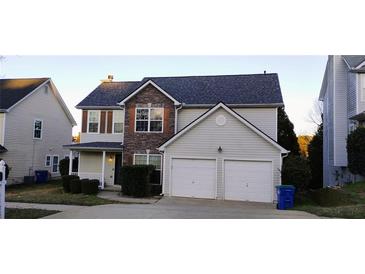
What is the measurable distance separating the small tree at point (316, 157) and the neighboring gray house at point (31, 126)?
18042mm

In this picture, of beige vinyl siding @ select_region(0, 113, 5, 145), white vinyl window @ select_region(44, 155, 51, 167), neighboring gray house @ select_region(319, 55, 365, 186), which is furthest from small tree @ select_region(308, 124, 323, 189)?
beige vinyl siding @ select_region(0, 113, 5, 145)

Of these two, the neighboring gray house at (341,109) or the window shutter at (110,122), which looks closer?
the neighboring gray house at (341,109)

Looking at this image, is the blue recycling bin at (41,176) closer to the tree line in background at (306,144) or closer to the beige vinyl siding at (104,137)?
the beige vinyl siding at (104,137)

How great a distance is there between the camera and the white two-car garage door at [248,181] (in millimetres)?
14336

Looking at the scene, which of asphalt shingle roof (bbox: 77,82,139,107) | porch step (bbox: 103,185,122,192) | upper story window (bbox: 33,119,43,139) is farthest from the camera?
upper story window (bbox: 33,119,43,139)

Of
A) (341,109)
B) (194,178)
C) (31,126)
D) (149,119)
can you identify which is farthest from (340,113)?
(31,126)

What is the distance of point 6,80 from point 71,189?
1092cm

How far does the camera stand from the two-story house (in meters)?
14.6

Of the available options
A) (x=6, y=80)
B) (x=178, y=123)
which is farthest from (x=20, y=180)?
(x=178, y=123)

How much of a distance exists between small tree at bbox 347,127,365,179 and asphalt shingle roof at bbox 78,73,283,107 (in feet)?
12.9

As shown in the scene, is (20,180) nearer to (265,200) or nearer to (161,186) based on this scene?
(161,186)

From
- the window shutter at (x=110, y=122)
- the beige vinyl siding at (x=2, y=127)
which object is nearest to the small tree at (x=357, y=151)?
the window shutter at (x=110, y=122)

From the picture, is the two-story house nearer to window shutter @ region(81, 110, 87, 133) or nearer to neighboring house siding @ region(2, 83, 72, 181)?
window shutter @ region(81, 110, 87, 133)

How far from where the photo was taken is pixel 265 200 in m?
14.3
